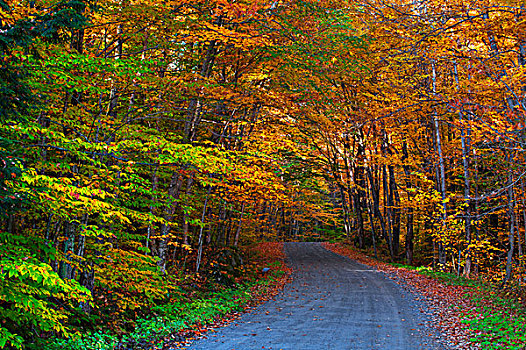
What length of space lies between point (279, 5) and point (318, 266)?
13.7m

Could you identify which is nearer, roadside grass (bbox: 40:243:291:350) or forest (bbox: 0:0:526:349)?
forest (bbox: 0:0:526:349)

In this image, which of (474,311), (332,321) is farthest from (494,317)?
(332,321)

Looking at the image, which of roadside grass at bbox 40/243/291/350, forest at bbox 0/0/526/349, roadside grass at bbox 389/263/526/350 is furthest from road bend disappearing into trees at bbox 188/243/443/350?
forest at bbox 0/0/526/349

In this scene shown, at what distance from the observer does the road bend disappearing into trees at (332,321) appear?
7301 mm

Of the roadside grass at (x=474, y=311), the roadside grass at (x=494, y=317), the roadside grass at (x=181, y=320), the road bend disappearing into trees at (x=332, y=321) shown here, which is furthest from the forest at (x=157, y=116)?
the road bend disappearing into trees at (x=332, y=321)

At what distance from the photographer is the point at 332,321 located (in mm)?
9008

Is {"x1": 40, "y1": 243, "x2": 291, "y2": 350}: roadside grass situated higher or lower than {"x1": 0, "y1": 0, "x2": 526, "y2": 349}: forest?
lower

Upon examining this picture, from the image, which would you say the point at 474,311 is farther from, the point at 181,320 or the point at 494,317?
the point at 181,320

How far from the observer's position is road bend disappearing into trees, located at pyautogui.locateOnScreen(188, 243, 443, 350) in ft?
24.0

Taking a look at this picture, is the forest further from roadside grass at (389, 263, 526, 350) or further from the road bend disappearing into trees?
the road bend disappearing into trees

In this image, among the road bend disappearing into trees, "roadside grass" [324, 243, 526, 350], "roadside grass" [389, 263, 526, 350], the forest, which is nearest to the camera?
the forest

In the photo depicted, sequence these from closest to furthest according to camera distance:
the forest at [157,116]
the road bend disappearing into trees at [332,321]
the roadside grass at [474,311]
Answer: the forest at [157,116], the roadside grass at [474,311], the road bend disappearing into trees at [332,321]

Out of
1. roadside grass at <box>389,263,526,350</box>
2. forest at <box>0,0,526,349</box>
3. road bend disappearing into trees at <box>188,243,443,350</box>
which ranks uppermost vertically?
forest at <box>0,0,526,349</box>

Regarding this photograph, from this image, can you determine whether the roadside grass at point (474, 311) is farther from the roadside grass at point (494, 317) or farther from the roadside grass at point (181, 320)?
the roadside grass at point (181, 320)
